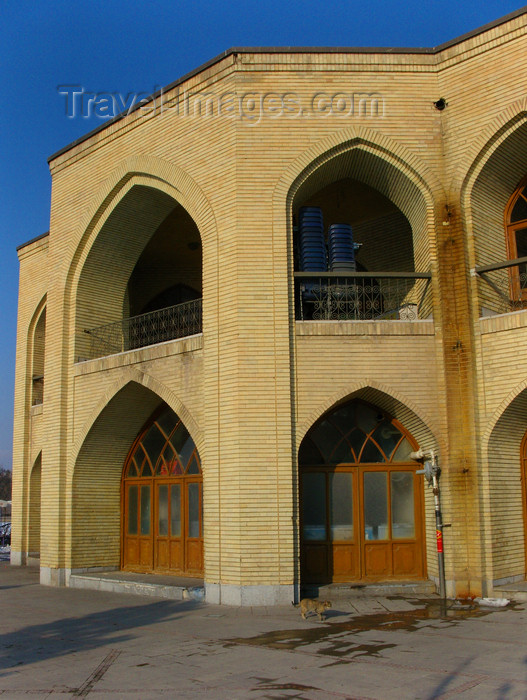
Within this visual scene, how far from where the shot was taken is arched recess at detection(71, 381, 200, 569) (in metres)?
14.5

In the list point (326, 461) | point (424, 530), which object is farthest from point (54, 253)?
point (424, 530)

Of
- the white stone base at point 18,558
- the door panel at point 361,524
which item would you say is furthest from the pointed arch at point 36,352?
the door panel at point 361,524

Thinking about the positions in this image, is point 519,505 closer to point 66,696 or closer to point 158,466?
point 158,466

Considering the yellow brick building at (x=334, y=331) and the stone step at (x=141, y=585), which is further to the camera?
the stone step at (x=141, y=585)

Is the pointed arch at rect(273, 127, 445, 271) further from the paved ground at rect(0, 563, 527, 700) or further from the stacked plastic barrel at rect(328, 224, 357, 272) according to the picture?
the paved ground at rect(0, 563, 527, 700)

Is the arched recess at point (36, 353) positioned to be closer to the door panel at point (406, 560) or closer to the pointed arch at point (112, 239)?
the pointed arch at point (112, 239)

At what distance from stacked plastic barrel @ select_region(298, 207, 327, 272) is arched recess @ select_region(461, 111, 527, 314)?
2.53 metres

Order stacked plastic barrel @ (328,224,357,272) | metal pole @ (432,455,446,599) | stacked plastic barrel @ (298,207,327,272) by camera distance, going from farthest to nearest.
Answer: stacked plastic barrel @ (328,224,357,272) < stacked plastic barrel @ (298,207,327,272) < metal pole @ (432,455,446,599)

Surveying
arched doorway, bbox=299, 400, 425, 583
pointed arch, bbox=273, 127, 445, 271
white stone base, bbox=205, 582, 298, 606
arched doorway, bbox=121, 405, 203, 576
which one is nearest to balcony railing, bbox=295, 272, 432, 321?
pointed arch, bbox=273, 127, 445, 271

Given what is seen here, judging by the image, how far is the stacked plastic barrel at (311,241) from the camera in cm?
1300

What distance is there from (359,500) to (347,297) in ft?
11.4

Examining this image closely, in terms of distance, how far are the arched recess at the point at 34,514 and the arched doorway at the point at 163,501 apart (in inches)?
219

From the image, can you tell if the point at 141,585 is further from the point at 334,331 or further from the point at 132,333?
the point at 334,331

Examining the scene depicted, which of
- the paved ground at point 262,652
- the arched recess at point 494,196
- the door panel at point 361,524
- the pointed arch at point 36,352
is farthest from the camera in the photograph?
the pointed arch at point 36,352
